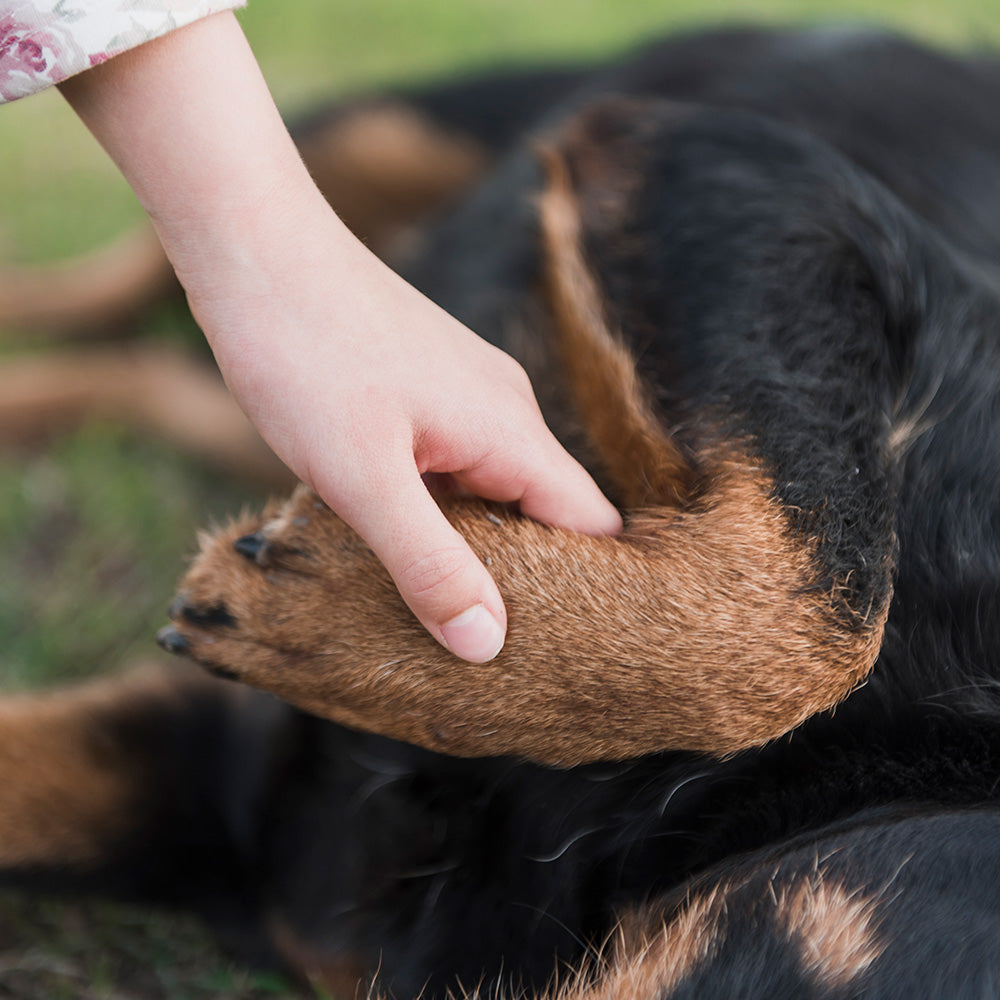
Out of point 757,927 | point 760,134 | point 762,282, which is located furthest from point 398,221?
point 757,927

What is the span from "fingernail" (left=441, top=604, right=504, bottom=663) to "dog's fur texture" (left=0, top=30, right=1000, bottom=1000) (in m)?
0.08

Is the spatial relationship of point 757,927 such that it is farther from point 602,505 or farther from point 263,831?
point 263,831

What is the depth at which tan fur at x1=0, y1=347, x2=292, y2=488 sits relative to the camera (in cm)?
320

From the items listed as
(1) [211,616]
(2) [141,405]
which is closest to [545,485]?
(1) [211,616]

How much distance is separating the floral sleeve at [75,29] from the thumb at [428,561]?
0.65m

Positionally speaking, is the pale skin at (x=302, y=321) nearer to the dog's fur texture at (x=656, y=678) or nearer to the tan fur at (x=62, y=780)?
the dog's fur texture at (x=656, y=678)

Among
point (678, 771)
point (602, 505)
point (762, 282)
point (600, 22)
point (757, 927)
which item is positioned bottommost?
point (757, 927)

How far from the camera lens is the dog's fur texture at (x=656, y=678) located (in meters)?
1.49

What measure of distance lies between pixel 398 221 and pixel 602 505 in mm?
2233

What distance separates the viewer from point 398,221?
11.8ft

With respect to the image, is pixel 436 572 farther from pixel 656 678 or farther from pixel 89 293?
pixel 89 293

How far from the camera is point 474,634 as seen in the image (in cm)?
141

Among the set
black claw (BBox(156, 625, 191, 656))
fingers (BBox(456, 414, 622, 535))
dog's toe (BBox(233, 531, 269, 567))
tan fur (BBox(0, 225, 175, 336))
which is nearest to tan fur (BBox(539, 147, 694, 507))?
fingers (BBox(456, 414, 622, 535))

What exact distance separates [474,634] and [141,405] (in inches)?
89.9
